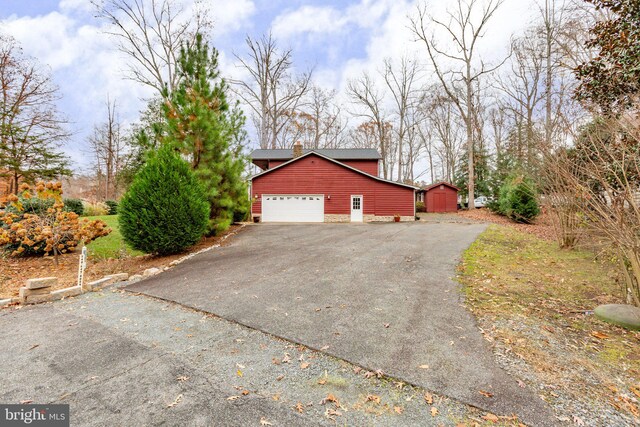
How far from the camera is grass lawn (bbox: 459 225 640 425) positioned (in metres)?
2.31

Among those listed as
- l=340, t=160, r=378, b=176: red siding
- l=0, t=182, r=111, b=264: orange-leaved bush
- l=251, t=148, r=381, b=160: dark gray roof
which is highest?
l=251, t=148, r=381, b=160: dark gray roof

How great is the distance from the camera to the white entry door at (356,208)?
17.8m

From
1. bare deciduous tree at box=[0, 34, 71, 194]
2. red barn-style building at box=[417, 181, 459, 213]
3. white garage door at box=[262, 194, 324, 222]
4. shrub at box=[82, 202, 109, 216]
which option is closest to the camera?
bare deciduous tree at box=[0, 34, 71, 194]

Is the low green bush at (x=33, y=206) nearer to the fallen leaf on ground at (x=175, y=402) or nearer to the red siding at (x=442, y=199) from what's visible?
the fallen leaf on ground at (x=175, y=402)

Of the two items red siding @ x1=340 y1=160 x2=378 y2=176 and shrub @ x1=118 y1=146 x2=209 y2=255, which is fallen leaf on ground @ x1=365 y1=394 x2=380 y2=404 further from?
red siding @ x1=340 y1=160 x2=378 y2=176

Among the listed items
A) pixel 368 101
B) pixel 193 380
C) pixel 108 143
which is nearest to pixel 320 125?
pixel 368 101

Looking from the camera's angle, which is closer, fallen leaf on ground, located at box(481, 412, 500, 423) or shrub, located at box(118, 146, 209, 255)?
fallen leaf on ground, located at box(481, 412, 500, 423)

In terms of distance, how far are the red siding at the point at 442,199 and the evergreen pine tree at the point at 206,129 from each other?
1909 cm

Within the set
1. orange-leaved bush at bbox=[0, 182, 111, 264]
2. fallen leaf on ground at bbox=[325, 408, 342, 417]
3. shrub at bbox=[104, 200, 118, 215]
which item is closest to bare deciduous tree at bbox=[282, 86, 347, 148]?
shrub at bbox=[104, 200, 118, 215]

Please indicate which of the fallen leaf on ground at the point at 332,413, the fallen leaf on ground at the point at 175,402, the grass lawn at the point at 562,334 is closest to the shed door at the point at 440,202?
the grass lawn at the point at 562,334

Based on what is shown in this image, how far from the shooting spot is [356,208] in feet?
58.5

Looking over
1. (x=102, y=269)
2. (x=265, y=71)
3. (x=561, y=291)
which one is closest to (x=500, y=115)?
(x=265, y=71)

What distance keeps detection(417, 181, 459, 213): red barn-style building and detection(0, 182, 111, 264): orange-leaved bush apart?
23.6 m

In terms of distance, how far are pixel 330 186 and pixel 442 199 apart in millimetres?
12577
